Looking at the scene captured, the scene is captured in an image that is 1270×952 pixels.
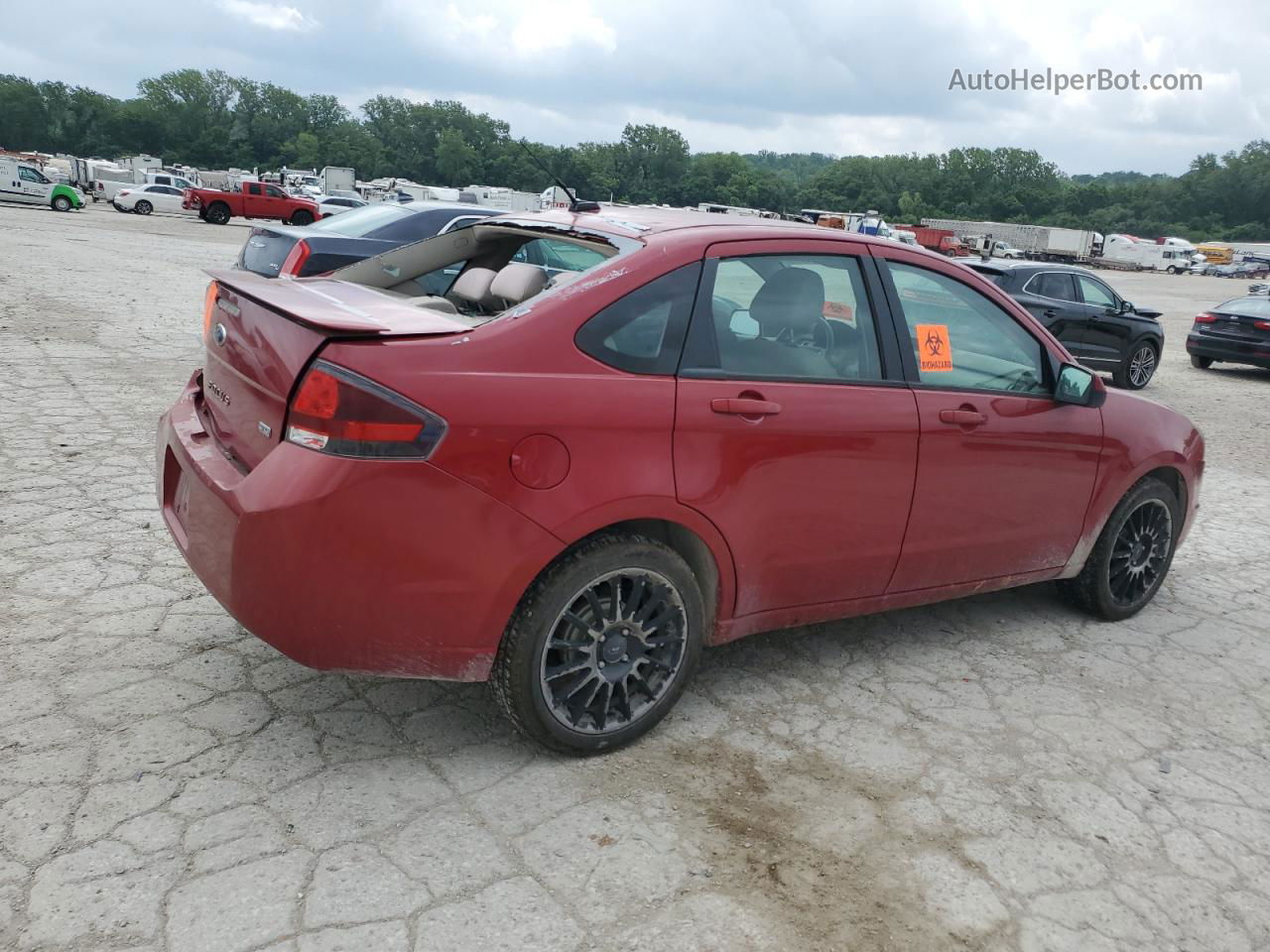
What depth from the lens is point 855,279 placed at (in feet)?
12.1

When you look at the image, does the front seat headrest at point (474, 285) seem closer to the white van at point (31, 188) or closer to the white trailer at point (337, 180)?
the white van at point (31, 188)

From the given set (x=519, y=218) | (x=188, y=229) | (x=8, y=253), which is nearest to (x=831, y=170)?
(x=188, y=229)

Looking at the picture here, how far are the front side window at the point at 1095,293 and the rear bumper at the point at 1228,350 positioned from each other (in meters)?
3.30

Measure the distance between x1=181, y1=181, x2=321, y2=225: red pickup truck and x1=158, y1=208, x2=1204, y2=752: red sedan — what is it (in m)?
36.8

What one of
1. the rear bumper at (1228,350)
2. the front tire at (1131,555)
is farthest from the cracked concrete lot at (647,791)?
the rear bumper at (1228,350)

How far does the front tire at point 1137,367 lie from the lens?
13477mm

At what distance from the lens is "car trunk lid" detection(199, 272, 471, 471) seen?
2814mm

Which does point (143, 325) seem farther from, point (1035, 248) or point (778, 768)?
point (1035, 248)

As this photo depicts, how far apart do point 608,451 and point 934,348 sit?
5.03 ft

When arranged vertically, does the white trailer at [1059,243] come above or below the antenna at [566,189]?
above

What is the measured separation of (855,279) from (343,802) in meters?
2.41

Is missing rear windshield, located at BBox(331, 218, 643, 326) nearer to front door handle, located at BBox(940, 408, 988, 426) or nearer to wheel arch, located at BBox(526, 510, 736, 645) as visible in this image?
wheel arch, located at BBox(526, 510, 736, 645)

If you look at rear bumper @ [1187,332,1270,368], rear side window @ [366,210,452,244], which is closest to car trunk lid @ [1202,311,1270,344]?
rear bumper @ [1187,332,1270,368]

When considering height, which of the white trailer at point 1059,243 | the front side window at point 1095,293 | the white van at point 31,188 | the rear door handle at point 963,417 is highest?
the white trailer at point 1059,243
